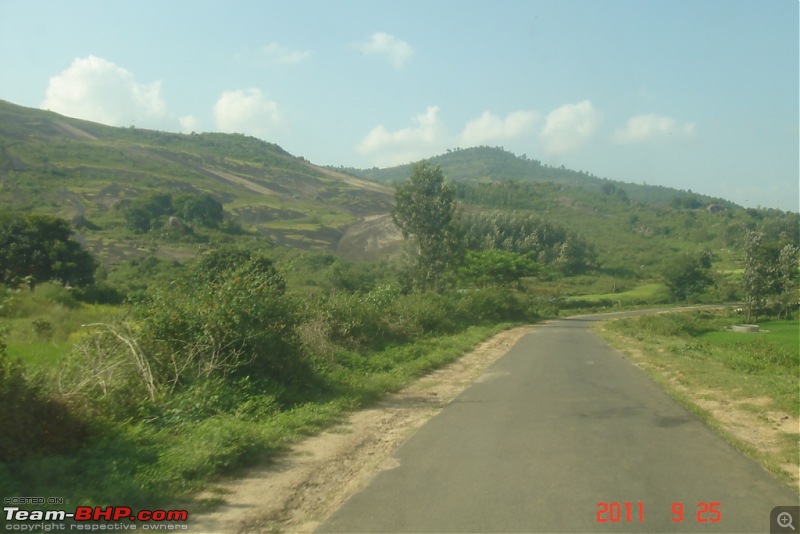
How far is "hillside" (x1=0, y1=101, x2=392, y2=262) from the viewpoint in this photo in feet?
193

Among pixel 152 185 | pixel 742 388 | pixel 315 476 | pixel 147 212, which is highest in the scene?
pixel 152 185

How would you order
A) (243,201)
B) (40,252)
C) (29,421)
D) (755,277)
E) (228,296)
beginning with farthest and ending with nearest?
(243,201), (755,277), (40,252), (228,296), (29,421)

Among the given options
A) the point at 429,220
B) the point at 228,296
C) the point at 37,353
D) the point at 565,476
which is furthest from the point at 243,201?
the point at 565,476

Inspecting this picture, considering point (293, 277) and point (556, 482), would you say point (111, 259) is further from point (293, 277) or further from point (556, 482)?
point (556, 482)

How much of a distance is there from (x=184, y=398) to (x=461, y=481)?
15.4ft

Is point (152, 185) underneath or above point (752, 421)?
above

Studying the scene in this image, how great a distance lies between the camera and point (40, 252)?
3516 cm

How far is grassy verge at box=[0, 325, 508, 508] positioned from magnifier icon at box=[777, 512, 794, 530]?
17.7 feet

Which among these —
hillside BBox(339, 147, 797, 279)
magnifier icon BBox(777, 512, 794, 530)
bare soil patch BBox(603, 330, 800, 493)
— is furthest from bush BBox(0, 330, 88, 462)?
hillside BBox(339, 147, 797, 279)

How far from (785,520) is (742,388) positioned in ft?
28.3

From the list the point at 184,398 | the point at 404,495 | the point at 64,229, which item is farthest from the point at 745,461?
the point at 64,229

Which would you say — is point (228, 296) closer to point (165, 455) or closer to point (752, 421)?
point (165, 455)

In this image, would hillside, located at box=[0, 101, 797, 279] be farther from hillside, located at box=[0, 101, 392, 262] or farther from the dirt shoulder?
the dirt shoulder

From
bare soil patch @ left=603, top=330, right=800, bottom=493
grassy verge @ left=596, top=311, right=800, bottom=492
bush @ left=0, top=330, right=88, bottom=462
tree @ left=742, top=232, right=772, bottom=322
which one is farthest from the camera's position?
tree @ left=742, top=232, right=772, bottom=322
